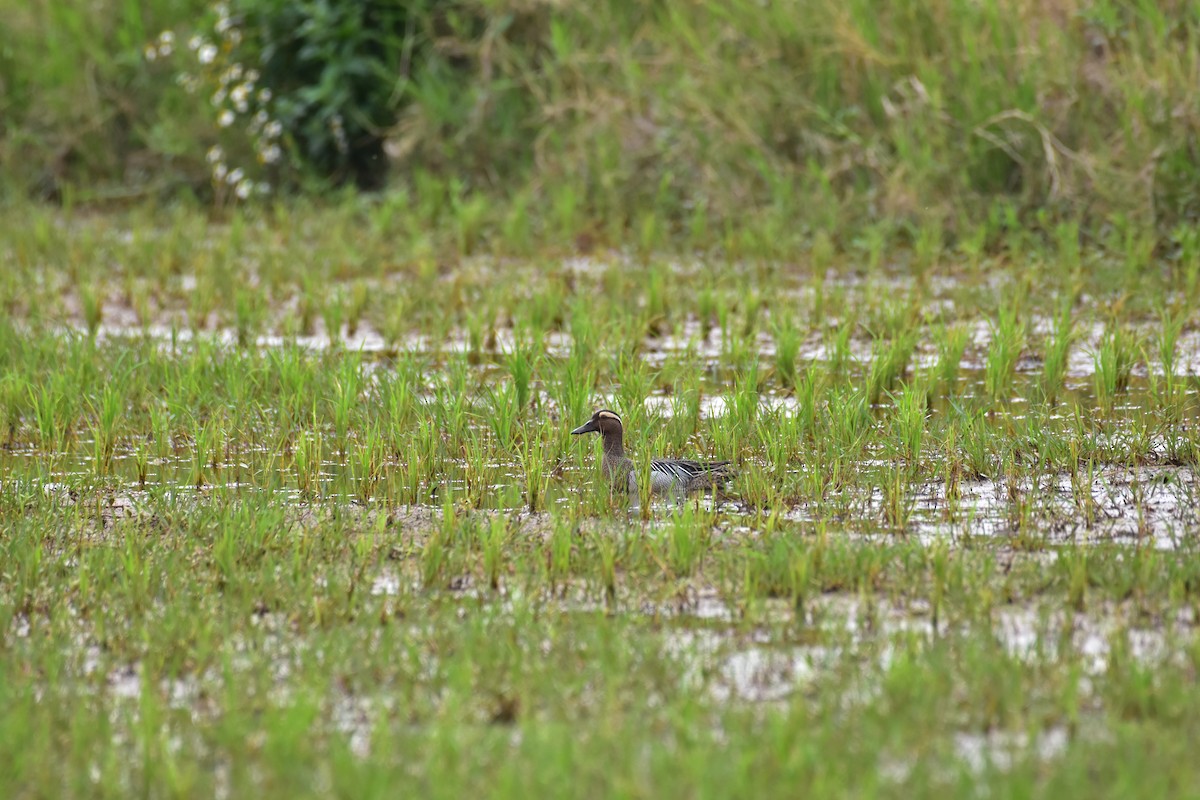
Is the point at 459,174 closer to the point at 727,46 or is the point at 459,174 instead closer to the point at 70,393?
the point at 727,46

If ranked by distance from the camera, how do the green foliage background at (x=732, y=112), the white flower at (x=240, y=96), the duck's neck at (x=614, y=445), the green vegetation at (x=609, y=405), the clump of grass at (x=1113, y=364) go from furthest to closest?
the white flower at (x=240, y=96)
the green foliage background at (x=732, y=112)
the clump of grass at (x=1113, y=364)
the duck's neck at (x=614, y=445)
the green vegetation at (x=609, y=405)

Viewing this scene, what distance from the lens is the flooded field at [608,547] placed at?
3330mm

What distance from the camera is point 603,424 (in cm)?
554

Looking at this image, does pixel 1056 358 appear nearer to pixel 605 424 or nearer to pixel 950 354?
pixel 950 354

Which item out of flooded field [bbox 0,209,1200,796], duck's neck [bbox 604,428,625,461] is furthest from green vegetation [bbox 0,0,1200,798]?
duck's neck [bbox 604,428,625,461]

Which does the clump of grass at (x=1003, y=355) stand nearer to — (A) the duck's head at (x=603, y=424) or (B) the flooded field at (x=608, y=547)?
(B) the flooded field at (x=608, y=547)

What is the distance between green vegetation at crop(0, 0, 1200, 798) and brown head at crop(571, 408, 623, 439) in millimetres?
193

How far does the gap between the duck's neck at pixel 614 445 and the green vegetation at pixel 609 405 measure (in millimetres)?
191

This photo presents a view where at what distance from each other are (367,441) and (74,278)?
176 inches

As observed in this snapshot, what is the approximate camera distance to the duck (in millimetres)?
5297

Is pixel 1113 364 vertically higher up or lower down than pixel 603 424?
higher up

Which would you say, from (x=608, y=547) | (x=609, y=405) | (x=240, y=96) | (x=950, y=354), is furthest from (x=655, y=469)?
(x=240, y=96)

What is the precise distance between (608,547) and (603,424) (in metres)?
1.15

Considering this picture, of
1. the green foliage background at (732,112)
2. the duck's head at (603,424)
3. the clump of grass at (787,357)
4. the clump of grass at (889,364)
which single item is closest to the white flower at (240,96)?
the green foliage background at (732,112)
